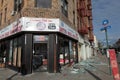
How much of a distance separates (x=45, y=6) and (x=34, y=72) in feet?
17.7

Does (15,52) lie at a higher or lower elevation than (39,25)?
lower

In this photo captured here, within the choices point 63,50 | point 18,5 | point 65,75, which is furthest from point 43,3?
point 65,75

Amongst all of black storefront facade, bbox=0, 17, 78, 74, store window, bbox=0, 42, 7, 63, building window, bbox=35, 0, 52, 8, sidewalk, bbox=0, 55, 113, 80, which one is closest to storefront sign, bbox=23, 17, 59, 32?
black storefront facade, bbox=0, 17, 78, 74

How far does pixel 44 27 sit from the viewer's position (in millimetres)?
13250

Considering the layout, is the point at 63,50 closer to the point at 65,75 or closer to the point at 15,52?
the point at 65,75

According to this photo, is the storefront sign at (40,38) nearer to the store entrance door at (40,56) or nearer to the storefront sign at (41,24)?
the store entrance door at (40,56)

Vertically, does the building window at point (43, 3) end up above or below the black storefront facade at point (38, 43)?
above

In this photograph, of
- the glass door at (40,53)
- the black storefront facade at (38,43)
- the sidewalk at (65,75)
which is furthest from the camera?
the glass door at (40,53)

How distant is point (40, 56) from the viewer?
13.8m

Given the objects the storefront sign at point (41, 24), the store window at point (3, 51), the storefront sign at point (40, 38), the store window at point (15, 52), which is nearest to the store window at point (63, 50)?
the storefront sign at point (40, 38)

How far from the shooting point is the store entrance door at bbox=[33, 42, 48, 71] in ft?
44.5

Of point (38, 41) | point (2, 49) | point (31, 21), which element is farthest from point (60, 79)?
point (2, 49)

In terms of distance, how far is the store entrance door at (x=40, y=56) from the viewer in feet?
44.5

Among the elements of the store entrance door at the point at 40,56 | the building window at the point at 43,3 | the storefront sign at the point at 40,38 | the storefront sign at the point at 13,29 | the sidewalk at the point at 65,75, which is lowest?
the sidewalk at the point at 65,75
